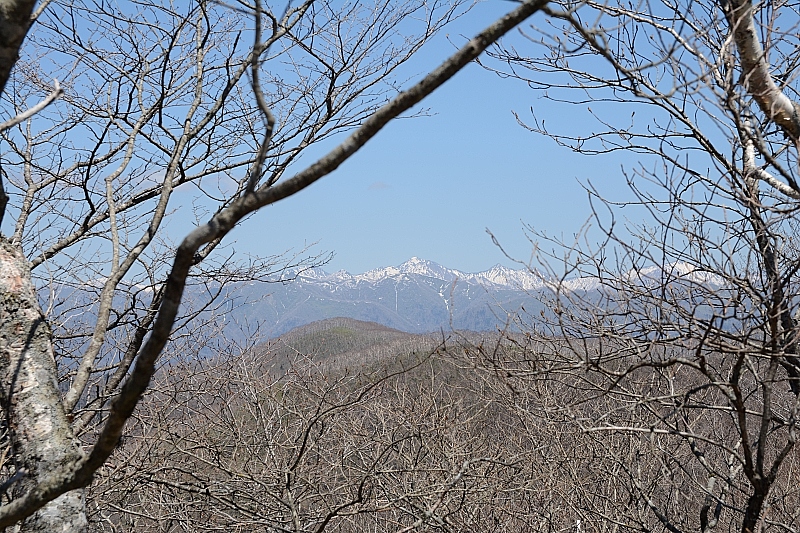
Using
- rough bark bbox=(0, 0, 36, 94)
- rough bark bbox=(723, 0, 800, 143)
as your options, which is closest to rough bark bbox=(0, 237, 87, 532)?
rough bark bbox=(0, 0, 36, 94)

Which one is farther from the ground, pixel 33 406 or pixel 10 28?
pixel 10 28

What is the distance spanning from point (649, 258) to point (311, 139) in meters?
2.28

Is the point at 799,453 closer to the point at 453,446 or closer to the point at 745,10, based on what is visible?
the point at 453,446

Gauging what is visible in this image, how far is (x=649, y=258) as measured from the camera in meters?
3.15

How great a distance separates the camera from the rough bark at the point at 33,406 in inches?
55.6

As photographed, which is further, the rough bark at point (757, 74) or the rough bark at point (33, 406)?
the rough bark at point (757, 74)

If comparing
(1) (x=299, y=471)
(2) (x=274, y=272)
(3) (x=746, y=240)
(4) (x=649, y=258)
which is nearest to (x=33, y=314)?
(4) (x=649, y=258)

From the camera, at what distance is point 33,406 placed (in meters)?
1.46

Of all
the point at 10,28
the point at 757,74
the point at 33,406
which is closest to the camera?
the point at 10,28

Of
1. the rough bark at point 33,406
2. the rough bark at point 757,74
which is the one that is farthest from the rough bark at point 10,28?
the rough bark at point 757,74

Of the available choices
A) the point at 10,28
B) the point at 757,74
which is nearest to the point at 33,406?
the point at 10,28

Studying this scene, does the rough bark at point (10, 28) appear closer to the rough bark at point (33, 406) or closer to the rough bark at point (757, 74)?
the rough bark at point (33, 406)

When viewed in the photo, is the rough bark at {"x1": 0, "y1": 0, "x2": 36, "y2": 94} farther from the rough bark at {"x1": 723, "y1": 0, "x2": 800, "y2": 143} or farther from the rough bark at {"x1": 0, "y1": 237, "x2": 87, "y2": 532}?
the rough bark at {"x1": 723, "y1": 0, "x2": 800, "y2": 143}

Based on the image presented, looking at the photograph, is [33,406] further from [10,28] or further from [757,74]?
[757,74]
